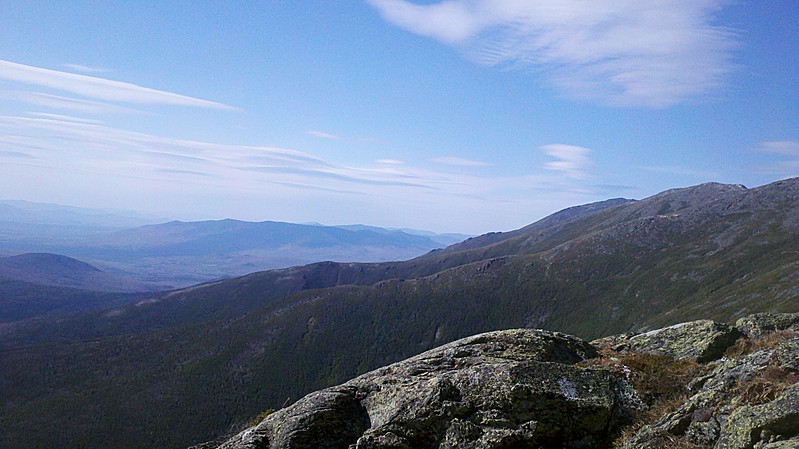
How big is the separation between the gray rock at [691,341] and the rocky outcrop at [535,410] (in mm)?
715

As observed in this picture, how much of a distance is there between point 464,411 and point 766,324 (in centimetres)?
1969

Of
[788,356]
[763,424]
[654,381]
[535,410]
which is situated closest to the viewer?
[763,424]

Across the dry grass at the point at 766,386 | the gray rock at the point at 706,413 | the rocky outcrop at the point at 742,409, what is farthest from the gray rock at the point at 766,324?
the dry grass at the point at 766,386

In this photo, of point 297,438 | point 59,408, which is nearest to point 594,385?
point 297,438

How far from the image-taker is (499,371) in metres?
16.1

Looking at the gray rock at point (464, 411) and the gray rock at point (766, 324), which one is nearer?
the gray rock at point (464, 411)

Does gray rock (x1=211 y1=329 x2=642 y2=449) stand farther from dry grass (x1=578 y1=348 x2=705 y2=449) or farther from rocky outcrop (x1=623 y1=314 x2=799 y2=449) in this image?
rocky outcrop (x1=623 y1=314 x2=799 y2=449)

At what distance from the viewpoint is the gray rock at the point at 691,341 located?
65.6 ft

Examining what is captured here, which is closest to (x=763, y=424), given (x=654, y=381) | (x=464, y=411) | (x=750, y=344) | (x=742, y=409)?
(x=742, y=409)

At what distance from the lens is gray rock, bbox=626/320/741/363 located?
20.0m

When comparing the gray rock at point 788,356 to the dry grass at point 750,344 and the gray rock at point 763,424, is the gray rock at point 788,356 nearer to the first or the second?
the gray rock at point 763,424

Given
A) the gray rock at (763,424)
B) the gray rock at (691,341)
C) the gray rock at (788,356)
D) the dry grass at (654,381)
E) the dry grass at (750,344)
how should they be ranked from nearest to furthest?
the gray rock at (763,424) → the gray rock at (788,356) → the dry grass at (654,381) → the dry grass at (750,344) → the gray rock at (691,341)

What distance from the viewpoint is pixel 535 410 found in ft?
48.2

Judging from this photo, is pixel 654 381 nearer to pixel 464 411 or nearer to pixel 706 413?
pixel 706 413
